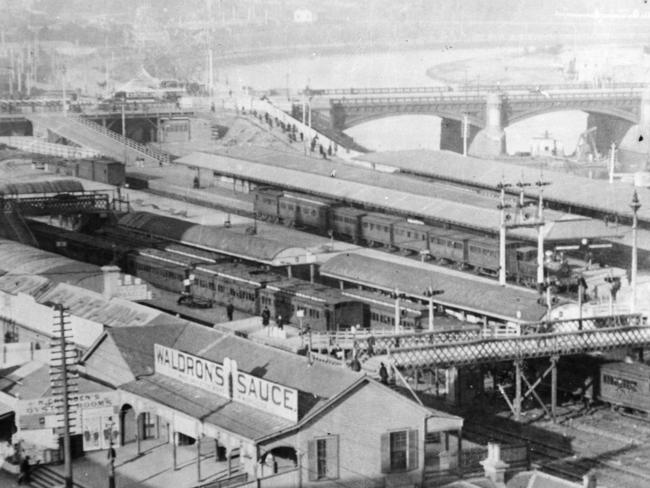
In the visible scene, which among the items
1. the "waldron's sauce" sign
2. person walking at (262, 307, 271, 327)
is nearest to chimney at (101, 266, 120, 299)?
person walking at (262, 307, 271, 327)

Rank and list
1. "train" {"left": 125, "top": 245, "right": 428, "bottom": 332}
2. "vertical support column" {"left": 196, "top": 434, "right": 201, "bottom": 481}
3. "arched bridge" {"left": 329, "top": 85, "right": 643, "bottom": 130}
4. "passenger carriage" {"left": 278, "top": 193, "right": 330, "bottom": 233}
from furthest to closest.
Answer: "arched bridge" {"left": 329, "top": 85, "right": 643, "bottom": 130} < "passenger carriage" {"left": 278, "top": 193, "right": 330, "bottom": 233} < "train" {"left": 125, "top": 245, "right": 428, "bottom": 332} < "vertical support column" {"left": 196, "top": 434, "right": 201, "bottom": 481}

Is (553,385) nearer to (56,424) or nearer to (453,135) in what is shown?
(56,424)

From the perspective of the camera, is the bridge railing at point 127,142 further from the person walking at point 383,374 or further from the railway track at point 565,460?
the person walking at point 383,374

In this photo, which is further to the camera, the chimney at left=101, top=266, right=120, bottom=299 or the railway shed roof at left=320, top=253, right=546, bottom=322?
the railway shed roof at left=320, top=253, right=546, bottom=322

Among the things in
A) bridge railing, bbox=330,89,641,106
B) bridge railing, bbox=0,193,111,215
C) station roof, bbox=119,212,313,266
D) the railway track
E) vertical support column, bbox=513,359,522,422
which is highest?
bridge railing, bbox=330,89,641,106

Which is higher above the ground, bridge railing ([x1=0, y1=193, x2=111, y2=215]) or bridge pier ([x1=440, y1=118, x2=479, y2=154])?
bridge railing ([x1=0, y1=193, x2=111, y2=215])

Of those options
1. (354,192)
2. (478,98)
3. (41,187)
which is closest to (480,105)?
(478,98)

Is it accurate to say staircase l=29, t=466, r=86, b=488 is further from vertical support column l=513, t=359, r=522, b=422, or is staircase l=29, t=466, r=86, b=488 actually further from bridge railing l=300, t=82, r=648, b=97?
bridge railing l=300, t=82, r=648, b=97

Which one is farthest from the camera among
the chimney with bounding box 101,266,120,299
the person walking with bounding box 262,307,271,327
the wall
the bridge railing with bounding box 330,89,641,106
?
the bridge railing with bounding box 330,89,641,106
